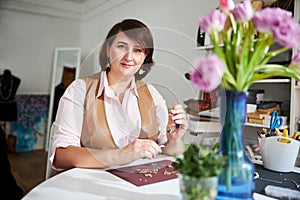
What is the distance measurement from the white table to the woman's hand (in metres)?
0.14

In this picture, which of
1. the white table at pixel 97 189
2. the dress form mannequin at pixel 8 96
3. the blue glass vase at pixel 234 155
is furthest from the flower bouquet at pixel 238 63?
the dress form mannequin at pixel 8 96

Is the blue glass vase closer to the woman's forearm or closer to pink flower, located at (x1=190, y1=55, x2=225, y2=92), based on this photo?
pink flower, located at (x1=190, y1=55, x2=225, y2=92)

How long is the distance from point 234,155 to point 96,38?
1519mm

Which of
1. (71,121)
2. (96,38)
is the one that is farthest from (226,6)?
(96,38)

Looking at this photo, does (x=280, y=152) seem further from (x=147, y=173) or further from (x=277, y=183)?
(x=147, y=173)

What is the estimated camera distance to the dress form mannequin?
3.02m

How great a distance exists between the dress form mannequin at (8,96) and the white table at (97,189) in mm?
2725

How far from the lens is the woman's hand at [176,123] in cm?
79

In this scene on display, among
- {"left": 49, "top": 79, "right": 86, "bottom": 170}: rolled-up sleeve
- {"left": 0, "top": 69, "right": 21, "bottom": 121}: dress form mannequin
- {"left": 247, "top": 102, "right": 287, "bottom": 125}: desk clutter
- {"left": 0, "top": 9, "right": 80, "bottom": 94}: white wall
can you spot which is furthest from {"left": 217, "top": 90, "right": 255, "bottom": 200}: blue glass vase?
{"left": 0, "top": 69, "right": 21, "bottom": 121}: dress form mannequin

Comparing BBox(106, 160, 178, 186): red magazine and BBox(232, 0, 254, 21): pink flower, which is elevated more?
BBox(232, 0, 254, 21): pink flower

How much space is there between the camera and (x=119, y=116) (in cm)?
81

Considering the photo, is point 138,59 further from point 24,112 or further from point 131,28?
point 24,112

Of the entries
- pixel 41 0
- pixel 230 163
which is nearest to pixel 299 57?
pixel 230 163

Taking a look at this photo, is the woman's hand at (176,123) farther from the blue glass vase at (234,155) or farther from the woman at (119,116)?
the blue glass vase at (234,155)
